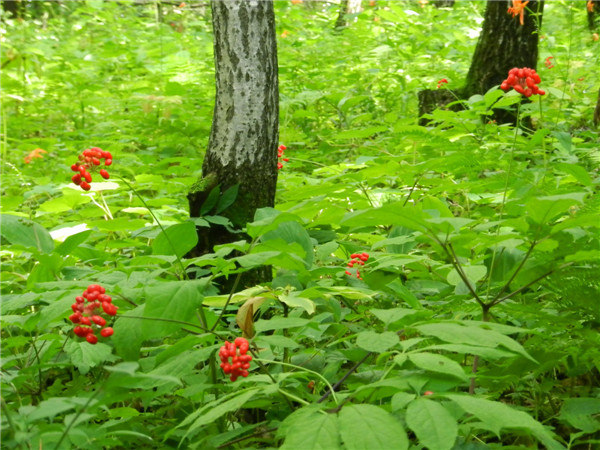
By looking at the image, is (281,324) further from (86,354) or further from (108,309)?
(86,354)

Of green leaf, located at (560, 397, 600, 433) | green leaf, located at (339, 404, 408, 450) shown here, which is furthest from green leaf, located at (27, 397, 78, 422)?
green leaf, located at (560, 397, 600, 433)

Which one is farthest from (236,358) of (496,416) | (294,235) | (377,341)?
(294,235)

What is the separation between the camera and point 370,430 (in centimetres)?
97

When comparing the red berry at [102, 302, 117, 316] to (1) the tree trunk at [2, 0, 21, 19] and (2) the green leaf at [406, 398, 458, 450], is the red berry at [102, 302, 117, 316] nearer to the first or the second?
(2) the green leaf at [406, 398, 458, 450]

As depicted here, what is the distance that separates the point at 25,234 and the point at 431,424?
160 cm

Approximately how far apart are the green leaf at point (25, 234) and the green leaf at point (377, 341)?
4.23ft

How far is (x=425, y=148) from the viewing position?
3133 mm

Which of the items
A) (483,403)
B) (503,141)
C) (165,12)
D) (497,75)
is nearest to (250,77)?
(503,141)

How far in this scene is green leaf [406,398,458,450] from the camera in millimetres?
956

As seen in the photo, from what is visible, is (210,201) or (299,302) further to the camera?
(210,201)

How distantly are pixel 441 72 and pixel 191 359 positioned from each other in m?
5.42

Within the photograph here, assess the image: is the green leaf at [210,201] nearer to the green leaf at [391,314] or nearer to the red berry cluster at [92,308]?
the red berry cluster at [92,308]

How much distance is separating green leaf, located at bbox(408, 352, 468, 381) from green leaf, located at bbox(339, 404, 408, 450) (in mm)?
147

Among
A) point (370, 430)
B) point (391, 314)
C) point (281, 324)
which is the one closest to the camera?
point (370, 430)
